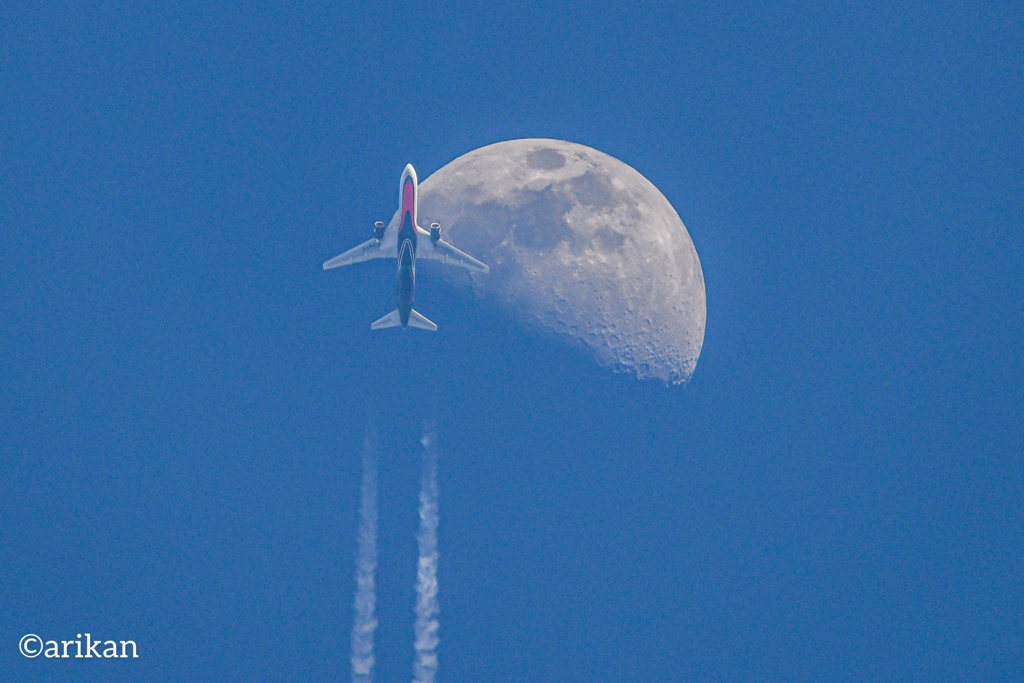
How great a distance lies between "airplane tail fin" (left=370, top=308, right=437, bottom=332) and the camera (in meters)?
142

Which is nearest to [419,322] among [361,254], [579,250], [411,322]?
[411,322]

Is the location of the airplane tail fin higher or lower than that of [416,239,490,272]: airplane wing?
lower

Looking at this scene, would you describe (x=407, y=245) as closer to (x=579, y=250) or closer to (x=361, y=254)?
(x=361, y=254)

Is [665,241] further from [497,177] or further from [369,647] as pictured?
[369,647]

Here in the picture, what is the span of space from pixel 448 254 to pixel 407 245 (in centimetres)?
396

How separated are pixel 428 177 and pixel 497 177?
331 inches

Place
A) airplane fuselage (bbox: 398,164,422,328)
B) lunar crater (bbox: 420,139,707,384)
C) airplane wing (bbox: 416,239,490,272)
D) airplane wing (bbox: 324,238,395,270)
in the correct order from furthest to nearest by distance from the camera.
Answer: airplane wing (bbox: 324,238,395,270) < airplane wing (bbox: 416,239,490,272) < lunar crater (bbox: 420,139,707,384) < airplane fuselage (bbox: 398,164,422,328)

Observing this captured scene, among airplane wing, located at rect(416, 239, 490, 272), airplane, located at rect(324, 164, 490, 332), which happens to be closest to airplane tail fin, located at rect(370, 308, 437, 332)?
airplane, located at rect(324, 164, 490, 332)

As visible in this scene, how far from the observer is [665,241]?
146250 mm

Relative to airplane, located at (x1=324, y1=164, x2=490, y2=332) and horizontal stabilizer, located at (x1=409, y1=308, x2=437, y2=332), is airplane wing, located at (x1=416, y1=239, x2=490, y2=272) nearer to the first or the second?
airplane, located at (x1=324, y1=164, x2=490, y2=332)

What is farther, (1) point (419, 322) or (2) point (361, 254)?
(2) point (361, 254)

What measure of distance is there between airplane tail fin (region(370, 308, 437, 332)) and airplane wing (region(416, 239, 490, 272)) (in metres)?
4.73

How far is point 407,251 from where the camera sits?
139125 millimetres

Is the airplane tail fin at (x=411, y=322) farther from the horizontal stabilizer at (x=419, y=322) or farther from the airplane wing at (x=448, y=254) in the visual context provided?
the airplane wing at (x=448, y=254)
